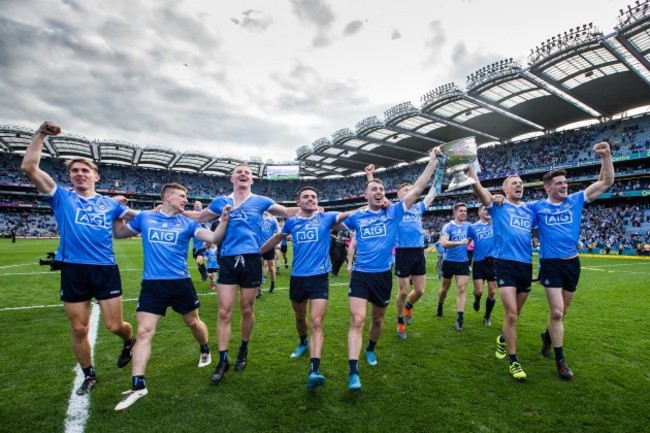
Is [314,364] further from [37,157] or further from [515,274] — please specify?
[37,157]

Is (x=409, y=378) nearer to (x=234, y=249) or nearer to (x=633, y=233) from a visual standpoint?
(x=234, y=249)

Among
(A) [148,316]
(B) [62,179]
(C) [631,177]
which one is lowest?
(A) [148,316]

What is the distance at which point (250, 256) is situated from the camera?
460cm

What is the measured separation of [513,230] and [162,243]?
461 cm

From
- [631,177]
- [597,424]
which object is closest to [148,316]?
[597,424]

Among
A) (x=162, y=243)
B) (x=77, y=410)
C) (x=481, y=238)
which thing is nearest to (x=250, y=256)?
(x=162, y=243)

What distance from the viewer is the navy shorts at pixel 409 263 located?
629 cm

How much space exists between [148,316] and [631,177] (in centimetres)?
4700

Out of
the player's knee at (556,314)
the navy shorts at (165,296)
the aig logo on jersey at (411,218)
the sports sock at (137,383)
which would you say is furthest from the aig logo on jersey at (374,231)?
the sports sock at (137,383)

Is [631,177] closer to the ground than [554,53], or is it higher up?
→ closer to the ground

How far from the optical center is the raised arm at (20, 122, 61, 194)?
3.50 meters

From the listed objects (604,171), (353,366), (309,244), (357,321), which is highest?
(604,171)

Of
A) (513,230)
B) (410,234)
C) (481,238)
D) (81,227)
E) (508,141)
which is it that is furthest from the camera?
(508,141)

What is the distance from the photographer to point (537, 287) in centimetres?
1140
